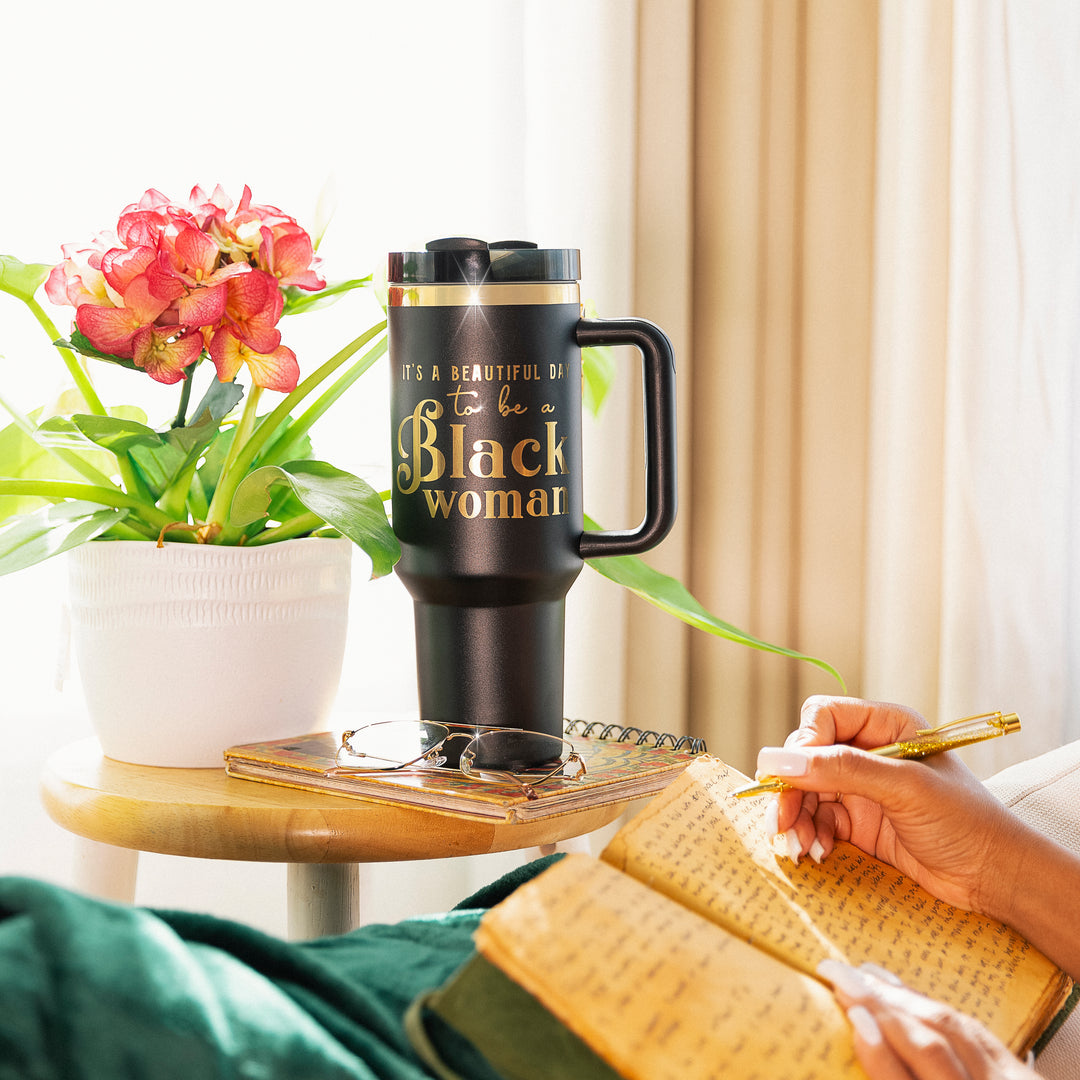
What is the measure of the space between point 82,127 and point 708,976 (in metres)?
1.13

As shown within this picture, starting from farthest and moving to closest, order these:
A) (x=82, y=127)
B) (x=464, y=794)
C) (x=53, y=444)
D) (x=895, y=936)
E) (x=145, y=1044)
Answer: (x=82, y=127) → (x=53, y=444) → (x=464, y=794) → (x=895, y=936) → (x=145, y=1044)

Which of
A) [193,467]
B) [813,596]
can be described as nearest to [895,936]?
[193,467]

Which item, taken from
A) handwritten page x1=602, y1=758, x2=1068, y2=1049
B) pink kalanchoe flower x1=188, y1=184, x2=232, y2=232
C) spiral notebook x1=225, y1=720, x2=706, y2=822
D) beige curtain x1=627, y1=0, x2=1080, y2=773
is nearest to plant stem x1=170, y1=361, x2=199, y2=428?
pink kalanchoe flower x1=188, y1=184, x2=232, y2=232

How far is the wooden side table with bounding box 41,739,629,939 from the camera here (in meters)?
0.74

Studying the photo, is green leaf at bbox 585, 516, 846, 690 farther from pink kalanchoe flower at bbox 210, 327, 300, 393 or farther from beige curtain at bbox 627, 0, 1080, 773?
beige curtain at bbox 627, 0, 1080, 773

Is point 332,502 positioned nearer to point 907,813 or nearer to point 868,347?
point 907,813

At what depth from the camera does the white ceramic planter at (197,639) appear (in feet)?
2.68

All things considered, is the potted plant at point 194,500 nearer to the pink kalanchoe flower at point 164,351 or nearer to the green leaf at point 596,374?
the pink kalanchoe flower at point 164,351

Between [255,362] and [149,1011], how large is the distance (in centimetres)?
55

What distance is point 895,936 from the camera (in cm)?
58

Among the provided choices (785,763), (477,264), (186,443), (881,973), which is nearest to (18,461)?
(186,443)

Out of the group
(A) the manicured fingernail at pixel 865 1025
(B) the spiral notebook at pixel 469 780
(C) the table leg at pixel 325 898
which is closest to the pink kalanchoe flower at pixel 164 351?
(B) the spiral notebook at pixel 469 780

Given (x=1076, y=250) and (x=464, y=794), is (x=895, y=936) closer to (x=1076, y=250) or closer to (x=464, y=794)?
(x=464, y=794)

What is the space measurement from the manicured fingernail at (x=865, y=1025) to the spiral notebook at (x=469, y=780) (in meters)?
0.29
